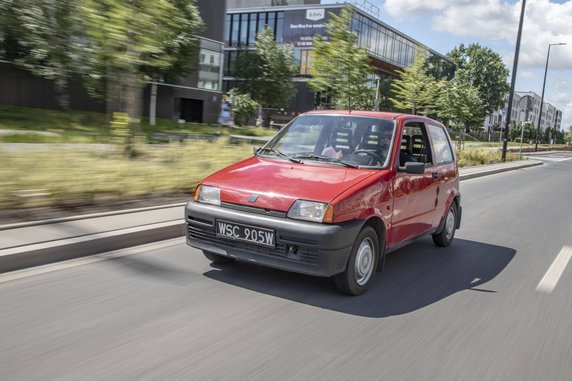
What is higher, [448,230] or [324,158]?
[324,158]

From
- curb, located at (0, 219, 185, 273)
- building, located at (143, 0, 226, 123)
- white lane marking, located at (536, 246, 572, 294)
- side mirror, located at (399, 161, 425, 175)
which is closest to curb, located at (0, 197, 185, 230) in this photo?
curb, located at (0, 219, 185, 273)

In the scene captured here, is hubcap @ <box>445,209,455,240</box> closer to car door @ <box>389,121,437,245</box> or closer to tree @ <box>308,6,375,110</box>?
car door @ <box>389,121,437,245</box>

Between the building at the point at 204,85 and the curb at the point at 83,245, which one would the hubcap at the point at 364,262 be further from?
the building at the point at 204,85

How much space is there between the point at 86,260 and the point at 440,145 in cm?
442

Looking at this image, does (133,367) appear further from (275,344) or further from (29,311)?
(29,311)

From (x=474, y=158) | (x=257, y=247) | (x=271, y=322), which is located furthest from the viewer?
(x=474, y=158)

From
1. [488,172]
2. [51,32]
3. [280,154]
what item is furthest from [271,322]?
[51,32]

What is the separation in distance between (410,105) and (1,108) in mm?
19979

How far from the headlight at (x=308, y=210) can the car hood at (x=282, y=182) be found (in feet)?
0.12

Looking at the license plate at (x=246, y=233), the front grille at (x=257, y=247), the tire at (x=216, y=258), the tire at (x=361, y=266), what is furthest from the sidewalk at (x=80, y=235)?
the tire at (x=361, y=266)

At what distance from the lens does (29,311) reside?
3.83 meters

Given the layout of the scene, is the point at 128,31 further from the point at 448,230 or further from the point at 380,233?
the point at 380,233

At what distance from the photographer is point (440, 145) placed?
21.8ft

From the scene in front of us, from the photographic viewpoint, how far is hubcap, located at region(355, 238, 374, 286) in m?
4.59
